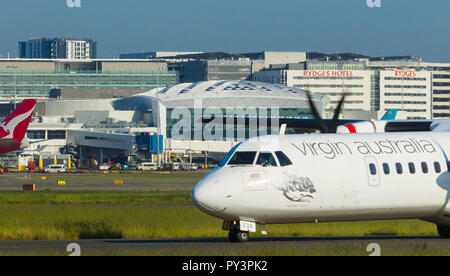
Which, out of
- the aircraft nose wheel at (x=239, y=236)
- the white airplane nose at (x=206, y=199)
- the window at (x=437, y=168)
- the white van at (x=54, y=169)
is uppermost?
the window at (x=437, y=168)

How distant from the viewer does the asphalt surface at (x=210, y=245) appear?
22.8 meters

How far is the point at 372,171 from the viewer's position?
25.3 meters

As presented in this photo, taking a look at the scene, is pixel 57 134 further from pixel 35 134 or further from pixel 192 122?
pixel 192 122

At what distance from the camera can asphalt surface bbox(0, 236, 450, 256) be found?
22766mm

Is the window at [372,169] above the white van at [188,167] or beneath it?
above

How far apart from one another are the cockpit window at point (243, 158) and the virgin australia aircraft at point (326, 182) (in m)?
0.03

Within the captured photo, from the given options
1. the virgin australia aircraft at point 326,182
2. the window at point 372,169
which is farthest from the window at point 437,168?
the window at point 372,169

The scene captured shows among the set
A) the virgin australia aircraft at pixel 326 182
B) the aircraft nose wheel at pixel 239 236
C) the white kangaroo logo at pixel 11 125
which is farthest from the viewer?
the white kangaroo logo at pixel 11 125

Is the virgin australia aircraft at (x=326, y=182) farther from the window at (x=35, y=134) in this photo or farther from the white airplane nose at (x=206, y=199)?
the window at (x=35, y=134)

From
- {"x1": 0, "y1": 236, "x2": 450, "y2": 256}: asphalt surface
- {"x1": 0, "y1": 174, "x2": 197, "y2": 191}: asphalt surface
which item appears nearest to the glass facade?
{"x1": 0, "y1": 174, "x2": 197, "y2": 191}: asphalt surface

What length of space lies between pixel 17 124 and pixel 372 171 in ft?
212

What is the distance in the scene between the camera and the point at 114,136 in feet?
524

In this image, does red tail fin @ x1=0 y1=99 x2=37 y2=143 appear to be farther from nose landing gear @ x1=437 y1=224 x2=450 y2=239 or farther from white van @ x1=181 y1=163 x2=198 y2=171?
nose landing gear @ x1=437 y1=224 x2=450 y2=239
